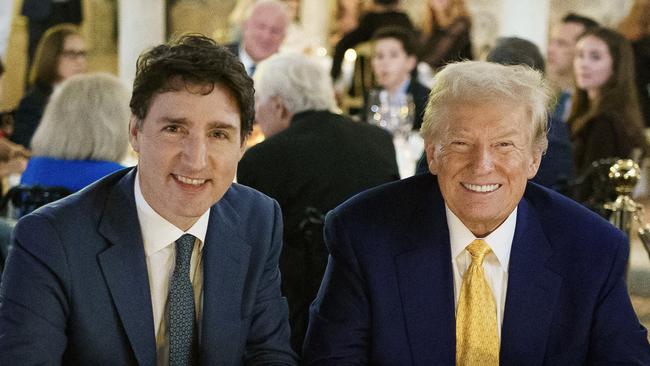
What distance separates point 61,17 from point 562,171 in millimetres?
6807

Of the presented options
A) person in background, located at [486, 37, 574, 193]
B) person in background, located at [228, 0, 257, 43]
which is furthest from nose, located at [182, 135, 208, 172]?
person in background, located at [228, 0, 257, 43]

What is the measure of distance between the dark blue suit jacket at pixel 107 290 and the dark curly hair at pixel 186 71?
0.22 m

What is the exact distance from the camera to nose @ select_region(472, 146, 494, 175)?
6.69ft

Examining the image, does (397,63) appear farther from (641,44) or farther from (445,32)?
(641,44)

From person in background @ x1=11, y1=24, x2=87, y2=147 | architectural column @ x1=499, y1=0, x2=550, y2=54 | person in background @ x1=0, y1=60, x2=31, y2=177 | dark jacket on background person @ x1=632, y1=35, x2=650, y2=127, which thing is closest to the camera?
person in background @ x1=0, y1=60, x2=31, y2=177

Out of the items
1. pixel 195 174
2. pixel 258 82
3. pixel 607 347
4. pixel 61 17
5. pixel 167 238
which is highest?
pixel 61 17

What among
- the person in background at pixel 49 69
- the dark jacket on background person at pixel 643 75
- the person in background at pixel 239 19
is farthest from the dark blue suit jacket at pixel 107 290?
the person in background at pixel 239 19

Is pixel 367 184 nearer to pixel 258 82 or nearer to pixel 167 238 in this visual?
pixel 258 82

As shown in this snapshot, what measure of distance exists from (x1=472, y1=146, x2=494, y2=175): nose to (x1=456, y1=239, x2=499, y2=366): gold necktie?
0.21 metres

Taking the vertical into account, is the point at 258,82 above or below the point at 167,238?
above

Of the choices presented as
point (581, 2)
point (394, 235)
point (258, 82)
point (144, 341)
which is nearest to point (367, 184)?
point (258, 82)

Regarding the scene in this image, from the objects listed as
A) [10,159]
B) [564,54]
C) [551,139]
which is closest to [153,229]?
[551,139]

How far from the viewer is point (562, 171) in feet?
14.1

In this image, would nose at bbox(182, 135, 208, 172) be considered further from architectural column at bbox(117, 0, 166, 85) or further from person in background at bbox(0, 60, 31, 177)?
architectural column at bbox(117, 0, 166, 85)
